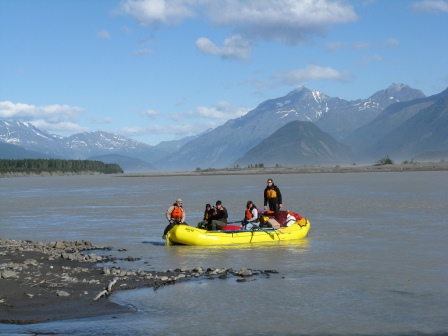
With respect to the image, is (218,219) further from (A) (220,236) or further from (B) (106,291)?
(B) (106,291)

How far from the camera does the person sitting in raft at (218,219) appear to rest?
25344 millimetres

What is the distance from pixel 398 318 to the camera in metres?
13.6

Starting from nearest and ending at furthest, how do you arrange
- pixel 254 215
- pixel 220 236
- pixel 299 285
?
pixel 299 285, pixel 220 236, pixel 254 215

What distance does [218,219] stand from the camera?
25.6 m

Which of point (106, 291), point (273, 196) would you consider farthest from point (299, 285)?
point (273, 196)

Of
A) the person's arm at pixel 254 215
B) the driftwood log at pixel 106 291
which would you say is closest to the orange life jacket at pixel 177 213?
the person's arm at pixel 254 215

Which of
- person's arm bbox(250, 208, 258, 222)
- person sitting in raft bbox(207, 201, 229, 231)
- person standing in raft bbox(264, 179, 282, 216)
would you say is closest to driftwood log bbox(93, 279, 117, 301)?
person sitting in raft bbox(207, 201, 229, 231)

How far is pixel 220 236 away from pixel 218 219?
127 cm

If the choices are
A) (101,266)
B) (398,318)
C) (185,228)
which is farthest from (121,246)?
(398,318)

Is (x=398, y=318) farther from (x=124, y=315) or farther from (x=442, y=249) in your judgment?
(x=442, y=249)

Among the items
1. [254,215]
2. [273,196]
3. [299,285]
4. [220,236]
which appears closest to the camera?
[299,285]

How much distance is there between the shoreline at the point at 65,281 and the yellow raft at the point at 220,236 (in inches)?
131

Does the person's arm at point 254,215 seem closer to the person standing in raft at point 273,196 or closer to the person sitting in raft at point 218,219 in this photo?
the person standing in raft at point 273,196

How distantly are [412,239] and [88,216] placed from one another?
21.5m
